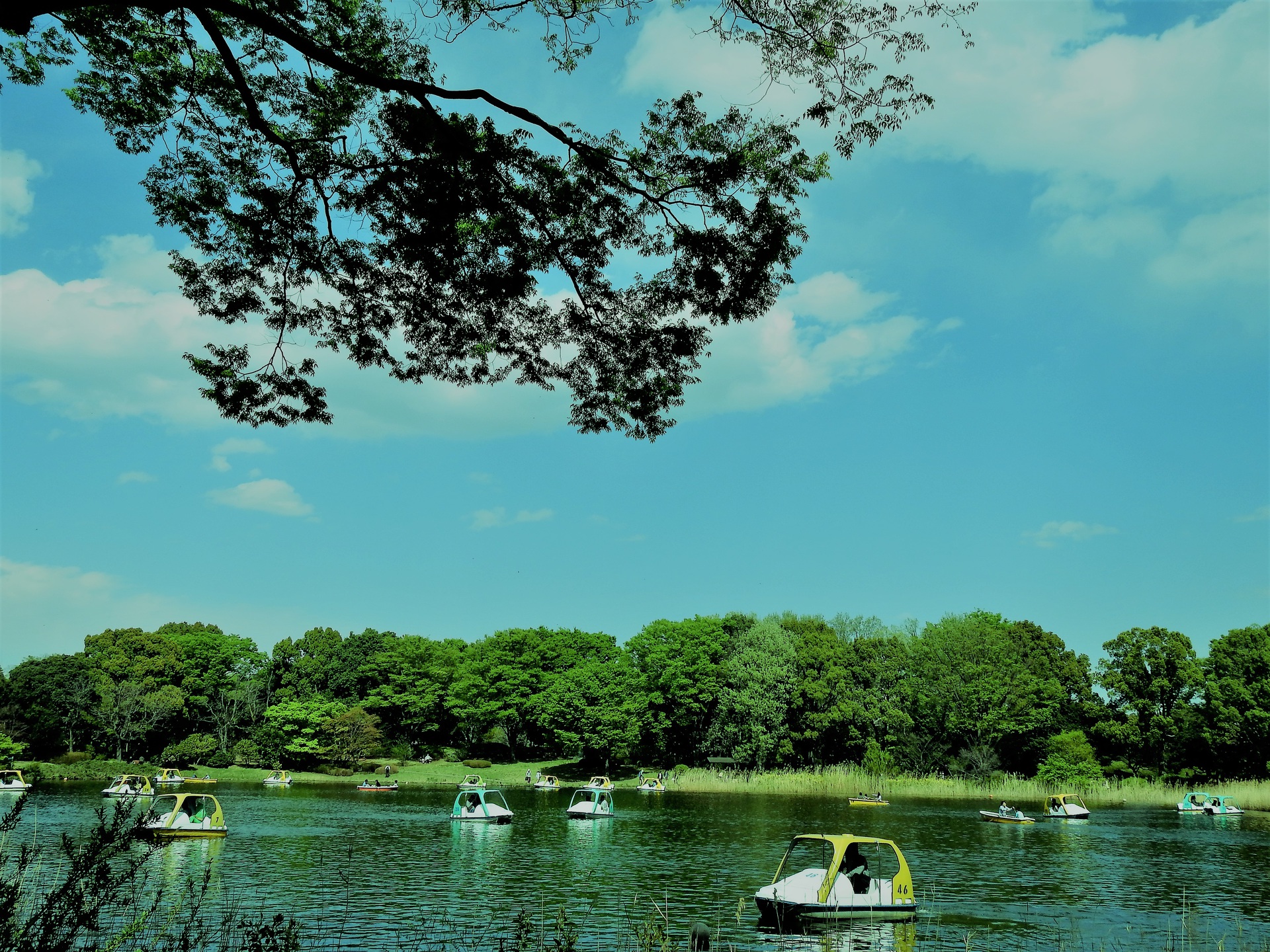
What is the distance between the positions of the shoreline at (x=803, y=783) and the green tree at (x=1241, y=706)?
2481mm

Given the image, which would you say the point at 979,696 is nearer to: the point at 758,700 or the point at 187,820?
the point at 758,700

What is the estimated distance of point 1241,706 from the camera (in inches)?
2265

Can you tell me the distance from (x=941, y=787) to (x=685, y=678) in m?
23.3

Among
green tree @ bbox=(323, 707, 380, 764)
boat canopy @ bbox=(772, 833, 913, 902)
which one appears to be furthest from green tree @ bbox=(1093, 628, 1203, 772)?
green tree @ bbox=(323, 707, 380, 764)

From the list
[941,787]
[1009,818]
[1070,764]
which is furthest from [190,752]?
[1070,764]

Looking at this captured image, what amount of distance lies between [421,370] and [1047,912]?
63.0ft

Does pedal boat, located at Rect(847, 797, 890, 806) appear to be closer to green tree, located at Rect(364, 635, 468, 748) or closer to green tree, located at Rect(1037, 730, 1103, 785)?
green tree, located at Rect(1037, 730, 1103, 785)

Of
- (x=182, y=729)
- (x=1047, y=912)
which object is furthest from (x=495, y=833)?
(x=182, y=729)

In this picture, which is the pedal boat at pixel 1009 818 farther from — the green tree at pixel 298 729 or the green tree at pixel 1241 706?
the green tree at pixel 298 729

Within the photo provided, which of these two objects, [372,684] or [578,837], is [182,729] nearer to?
[372,684]

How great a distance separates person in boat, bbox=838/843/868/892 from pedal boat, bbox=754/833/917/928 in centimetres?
1

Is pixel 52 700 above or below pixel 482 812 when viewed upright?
above

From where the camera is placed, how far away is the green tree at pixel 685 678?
77250 mm

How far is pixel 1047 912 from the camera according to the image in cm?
2047
